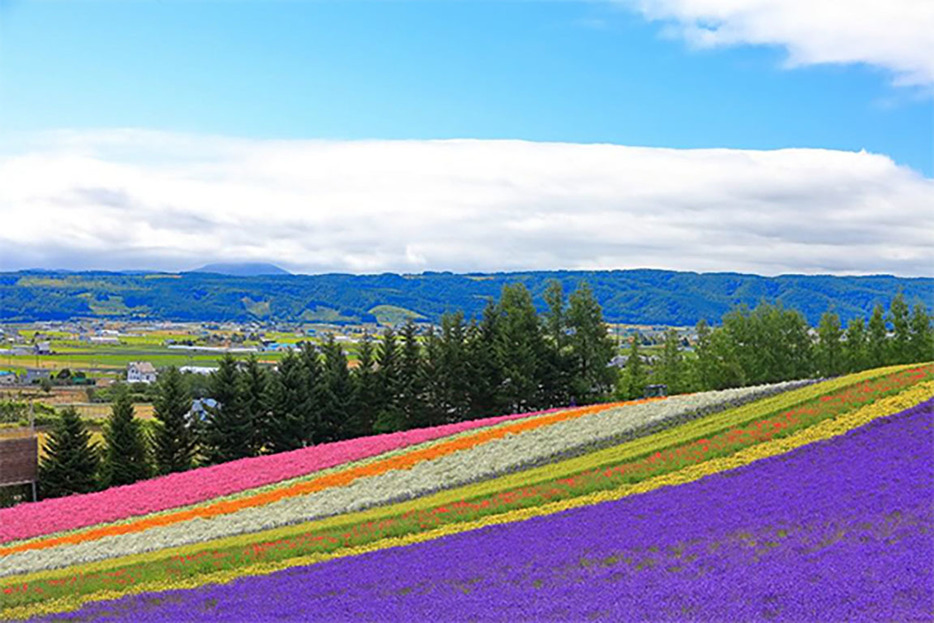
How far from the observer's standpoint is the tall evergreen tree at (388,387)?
210 ft

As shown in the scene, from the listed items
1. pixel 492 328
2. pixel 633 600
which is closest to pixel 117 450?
pixel 492 328

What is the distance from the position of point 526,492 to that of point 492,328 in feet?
135

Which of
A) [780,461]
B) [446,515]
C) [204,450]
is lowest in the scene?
[204,450]

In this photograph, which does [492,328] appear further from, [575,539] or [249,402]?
[575,539]

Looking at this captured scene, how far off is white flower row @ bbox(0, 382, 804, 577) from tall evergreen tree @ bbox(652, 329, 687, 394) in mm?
32777

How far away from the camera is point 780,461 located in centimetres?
2459

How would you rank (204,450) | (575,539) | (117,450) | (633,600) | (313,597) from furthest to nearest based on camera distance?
(204,450)
(117,450)
(575,539)
(313,597)
(633,600)

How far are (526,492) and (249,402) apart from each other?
34.6 metres

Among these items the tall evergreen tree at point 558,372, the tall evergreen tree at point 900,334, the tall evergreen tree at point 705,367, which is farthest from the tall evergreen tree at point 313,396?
the tall evergreen tree at point 900,334

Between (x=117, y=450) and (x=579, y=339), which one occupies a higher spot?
(x=579, y=339)

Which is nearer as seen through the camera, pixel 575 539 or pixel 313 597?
pixel 313 597

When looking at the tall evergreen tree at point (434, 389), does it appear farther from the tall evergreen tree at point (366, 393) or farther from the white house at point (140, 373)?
the white house at point (140, 373)

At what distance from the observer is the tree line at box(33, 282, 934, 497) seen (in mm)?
54594

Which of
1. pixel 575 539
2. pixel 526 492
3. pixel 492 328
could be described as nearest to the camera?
pixel 575 539
